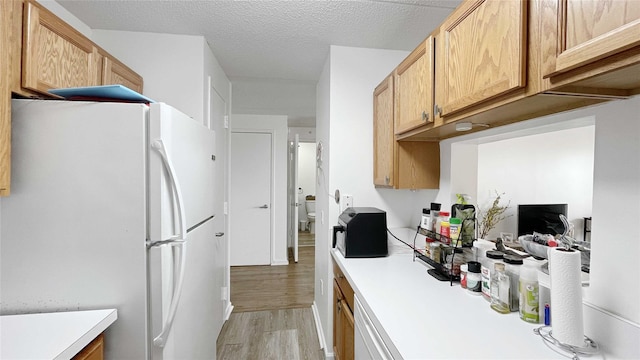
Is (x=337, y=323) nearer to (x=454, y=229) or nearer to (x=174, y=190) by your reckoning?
(x=454, y=229)

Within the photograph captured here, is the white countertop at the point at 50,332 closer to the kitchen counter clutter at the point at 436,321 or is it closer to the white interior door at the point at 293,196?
the kitchen counter clutter at the point at 436,321

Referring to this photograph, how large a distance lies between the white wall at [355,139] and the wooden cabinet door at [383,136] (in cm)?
7

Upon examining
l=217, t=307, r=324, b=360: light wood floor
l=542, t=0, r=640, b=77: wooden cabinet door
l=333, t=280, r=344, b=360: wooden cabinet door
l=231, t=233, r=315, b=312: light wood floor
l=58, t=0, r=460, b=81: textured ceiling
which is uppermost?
l=58, t=0, r=460, b=81: textured ceiling

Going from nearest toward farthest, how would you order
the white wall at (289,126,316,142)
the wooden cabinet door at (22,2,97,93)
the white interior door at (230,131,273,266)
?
the wooden cabinet door at (22,2,97,93)
the white interior door at (230,131,273,266)
the white wall at (289,126,316,142)

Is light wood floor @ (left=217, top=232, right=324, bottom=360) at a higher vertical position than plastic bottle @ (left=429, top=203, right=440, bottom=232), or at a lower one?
lower

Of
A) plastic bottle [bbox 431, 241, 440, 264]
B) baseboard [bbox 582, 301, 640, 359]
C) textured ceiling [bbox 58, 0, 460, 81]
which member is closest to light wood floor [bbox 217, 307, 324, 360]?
plastic bottle [bbox 431, 241, 440, 264]

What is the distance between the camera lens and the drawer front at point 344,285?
4.88ft

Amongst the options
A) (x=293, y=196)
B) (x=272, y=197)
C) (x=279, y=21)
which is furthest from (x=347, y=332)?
(x=293, y=196)

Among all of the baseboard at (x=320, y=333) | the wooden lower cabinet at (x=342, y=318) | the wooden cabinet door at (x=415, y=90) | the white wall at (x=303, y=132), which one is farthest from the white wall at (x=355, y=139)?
the white wall at (x=303, y=132)

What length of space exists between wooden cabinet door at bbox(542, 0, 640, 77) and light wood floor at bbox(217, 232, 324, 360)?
2263 millimetres

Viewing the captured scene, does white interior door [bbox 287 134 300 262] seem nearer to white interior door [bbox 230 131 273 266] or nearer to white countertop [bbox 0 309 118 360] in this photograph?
white interior door [bbox 230 131 273 266]

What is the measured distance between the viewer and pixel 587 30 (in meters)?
0.60

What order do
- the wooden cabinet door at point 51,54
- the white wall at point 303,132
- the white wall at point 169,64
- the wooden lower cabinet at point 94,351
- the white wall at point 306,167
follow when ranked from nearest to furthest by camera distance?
the wooden lower cabinet at point 94,351 → the wooden cabinet door at point 51,54 → the white wall at point 169,64 → the white wall at point 303,132 → the white wall at point 306,167

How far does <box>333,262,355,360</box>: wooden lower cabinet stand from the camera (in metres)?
1.49
